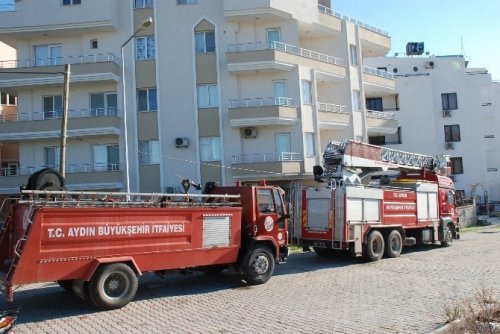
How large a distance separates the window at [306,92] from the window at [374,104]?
1418 centimetres

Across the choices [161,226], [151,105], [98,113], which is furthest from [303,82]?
[161,226]

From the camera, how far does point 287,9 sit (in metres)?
29.1

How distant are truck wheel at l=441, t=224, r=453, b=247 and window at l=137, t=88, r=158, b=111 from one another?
17266 millimetres

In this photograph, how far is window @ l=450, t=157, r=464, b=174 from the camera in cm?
4366

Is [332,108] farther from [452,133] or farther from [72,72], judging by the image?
[452,133]

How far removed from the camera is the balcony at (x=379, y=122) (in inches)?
1354

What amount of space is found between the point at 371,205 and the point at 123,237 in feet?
30.1

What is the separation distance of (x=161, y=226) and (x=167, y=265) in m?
0.87

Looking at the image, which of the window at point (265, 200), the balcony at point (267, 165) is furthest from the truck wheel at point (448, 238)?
the window at point (265, 200)

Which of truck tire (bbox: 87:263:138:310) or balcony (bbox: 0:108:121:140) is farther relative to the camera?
balcony (bbox: 0:108:121:140)

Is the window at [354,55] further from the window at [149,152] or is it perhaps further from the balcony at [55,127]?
the balcony at [55,127]

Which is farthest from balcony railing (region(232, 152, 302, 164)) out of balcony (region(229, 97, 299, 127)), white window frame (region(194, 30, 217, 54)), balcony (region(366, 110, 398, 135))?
balcony (region(366, 110, 398, 135))

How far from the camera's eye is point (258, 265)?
1215cm

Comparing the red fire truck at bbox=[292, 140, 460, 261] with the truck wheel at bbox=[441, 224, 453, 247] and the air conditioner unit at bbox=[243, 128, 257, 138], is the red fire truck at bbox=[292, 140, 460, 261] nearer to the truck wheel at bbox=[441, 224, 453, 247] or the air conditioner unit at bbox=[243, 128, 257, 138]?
the truck wheel at bbox=[441, 224, 453, 247]
